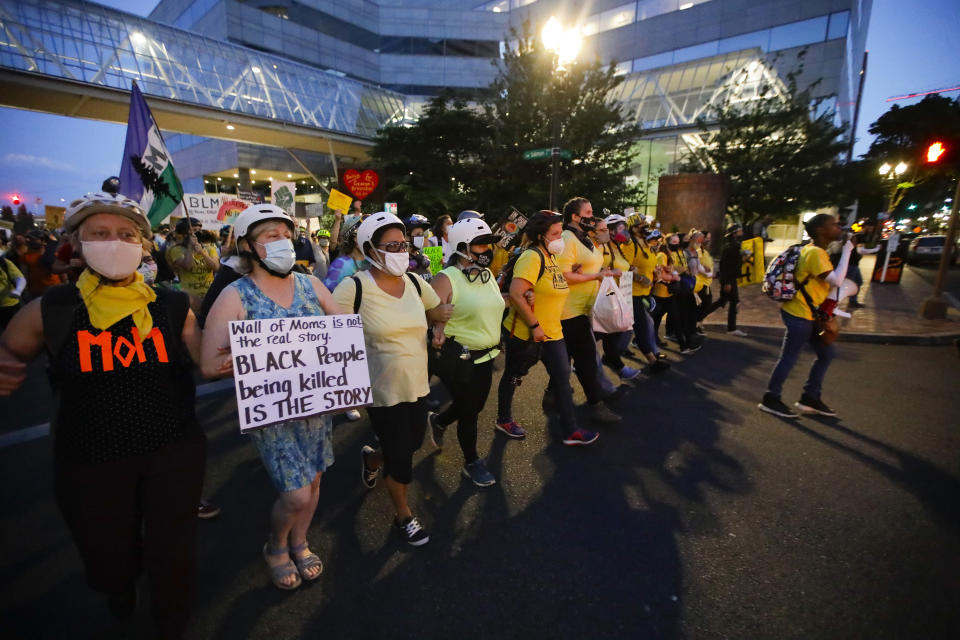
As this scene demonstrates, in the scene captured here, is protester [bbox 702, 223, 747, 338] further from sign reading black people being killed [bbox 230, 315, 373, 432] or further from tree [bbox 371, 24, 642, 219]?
tree [bbox 371, 24, 642, 219]

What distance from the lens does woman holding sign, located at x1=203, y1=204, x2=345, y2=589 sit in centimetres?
206

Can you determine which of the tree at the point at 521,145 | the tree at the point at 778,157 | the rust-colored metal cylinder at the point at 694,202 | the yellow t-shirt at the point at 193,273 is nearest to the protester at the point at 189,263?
the yellow t-shirt at the point at 193,273

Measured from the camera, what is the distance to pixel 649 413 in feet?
15.7

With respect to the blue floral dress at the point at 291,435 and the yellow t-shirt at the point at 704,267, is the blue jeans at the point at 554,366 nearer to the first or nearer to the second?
the blue floral dress at the point at 291,435

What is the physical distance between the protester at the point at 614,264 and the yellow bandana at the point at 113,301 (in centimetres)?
381

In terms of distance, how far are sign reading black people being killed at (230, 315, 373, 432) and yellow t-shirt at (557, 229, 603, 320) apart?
2317 mm

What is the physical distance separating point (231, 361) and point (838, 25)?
116ft

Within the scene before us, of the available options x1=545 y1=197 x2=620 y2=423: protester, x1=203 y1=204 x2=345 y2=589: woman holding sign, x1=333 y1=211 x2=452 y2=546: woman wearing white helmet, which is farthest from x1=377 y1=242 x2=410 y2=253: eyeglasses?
x1=545 y1=197 x2=620 y2=423: protester

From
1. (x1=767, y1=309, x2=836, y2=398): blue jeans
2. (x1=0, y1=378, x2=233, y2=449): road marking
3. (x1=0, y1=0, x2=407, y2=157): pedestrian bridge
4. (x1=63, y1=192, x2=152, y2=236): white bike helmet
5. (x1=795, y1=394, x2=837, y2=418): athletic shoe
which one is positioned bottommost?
(x1=795, y1=394, x2=837, y2=418): athletic shoe

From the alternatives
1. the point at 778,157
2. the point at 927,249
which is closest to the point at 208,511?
the point at 778,157

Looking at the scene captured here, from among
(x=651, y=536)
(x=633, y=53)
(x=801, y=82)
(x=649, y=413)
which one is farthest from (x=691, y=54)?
(x=651, y=536)

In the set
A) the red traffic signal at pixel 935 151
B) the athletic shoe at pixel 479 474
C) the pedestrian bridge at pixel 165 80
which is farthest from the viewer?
the pedestrian bridge at pixel 165 80

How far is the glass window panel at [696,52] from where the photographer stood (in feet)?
97.1

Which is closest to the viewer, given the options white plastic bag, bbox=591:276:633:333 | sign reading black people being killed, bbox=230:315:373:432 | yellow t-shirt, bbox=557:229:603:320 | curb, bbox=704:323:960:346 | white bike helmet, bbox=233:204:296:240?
sign reading black people being killed, bbox=230:315:373:432
